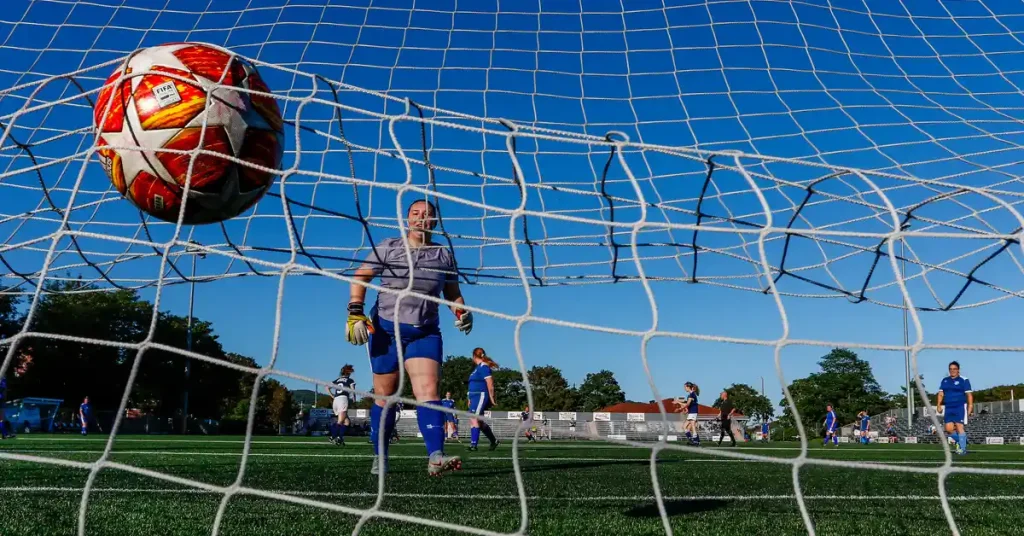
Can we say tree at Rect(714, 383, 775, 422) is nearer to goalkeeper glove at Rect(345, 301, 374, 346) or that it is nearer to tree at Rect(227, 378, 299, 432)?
tree at Rect(227, 378, 299, 432)

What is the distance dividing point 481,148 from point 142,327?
150ft

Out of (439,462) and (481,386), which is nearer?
(439,462)

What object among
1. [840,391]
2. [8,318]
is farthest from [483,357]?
[840,391]

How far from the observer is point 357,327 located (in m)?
4.28

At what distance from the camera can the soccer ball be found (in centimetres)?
302

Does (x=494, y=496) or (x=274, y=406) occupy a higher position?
(x=494, y=496)

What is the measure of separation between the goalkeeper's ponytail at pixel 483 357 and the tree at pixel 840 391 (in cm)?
6554

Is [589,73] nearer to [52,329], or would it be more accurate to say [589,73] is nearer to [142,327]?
[52,329]

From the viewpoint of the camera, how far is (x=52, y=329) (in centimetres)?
3819

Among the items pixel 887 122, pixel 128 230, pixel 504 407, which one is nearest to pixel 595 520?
pixel 128 230

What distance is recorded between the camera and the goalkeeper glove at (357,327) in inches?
168

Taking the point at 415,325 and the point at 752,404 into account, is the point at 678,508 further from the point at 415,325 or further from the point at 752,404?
the point at 752,404

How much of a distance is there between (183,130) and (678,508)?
238cm

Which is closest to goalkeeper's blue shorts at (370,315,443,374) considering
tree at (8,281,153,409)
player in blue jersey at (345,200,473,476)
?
player in blue jersey at (345,200,473,476)
